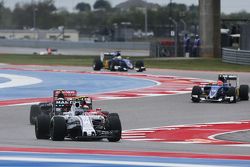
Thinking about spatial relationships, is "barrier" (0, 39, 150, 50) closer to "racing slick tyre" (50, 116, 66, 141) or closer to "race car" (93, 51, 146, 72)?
"race car" (93, 51, 146, 72)

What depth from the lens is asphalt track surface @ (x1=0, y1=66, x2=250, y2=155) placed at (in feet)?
44.4

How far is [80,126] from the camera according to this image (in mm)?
14555

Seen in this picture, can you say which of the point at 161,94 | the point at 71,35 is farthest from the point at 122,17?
the point at 161,94

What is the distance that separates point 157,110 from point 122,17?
133874 mm

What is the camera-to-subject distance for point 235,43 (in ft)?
220

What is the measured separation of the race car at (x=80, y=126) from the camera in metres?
14.4

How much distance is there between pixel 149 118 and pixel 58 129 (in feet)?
19.1

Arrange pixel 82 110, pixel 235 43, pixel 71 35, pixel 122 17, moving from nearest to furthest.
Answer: pixel 82 110 → pixel 235 43 → pixel 71 35 → pixel 122 17

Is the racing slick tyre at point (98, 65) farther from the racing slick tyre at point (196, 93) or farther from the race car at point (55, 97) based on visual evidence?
the race car at point (55, 97)

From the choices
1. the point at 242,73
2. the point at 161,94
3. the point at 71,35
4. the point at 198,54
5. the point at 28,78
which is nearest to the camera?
the point at 161,94

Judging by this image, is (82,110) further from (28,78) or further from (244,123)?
(28,78)

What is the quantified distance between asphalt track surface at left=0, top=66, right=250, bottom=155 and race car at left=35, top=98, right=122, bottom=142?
0.15 meters

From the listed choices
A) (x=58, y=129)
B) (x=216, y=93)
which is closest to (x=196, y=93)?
(x=216, y=93)

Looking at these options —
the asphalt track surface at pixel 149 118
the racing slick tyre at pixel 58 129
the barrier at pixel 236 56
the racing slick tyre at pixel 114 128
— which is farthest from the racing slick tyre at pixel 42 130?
the barrier at pixel 236 56
